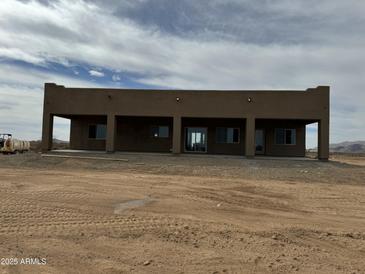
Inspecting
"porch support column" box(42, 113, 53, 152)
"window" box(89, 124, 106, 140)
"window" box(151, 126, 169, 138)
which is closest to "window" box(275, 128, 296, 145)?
"window" box(151, 126, 169, 138)

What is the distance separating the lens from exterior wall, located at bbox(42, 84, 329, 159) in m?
26.9

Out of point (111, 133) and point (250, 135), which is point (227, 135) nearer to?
point (250, 135)

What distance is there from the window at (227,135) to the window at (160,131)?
406cm


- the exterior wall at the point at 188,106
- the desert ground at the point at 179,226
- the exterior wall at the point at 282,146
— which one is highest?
the exterior wall at the point at 188,106

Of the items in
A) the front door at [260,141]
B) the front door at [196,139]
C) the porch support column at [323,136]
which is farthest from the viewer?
the front door at [260,141]

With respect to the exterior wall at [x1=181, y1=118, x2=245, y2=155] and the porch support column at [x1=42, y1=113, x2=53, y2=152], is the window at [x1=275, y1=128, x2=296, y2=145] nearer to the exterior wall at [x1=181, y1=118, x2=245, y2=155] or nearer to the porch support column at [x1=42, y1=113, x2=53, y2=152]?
the exterior wall at [x1=181, y1=118, x2=245, y2=155]

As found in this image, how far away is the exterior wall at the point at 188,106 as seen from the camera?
88.1 feet

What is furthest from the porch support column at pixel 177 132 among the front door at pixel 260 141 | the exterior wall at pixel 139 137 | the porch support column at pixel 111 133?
the front door at pixel 260 141

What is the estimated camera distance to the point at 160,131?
105 ft

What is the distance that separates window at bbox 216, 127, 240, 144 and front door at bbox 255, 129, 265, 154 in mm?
1623

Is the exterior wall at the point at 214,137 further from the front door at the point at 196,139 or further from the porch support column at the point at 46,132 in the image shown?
the porch support column at the point at 46,132

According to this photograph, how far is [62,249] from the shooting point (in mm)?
7098

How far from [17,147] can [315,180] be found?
103ft

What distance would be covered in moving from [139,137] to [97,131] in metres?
→ 3.69
